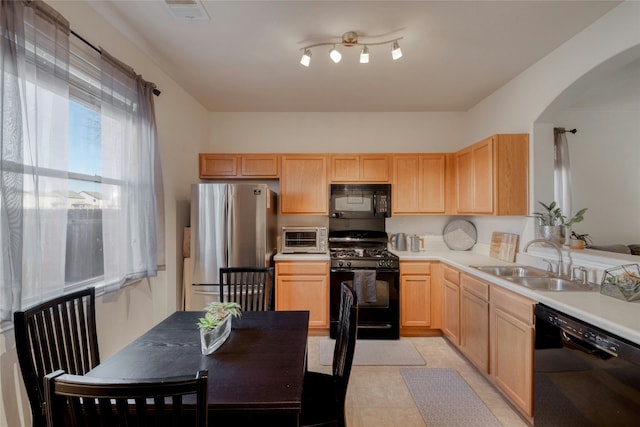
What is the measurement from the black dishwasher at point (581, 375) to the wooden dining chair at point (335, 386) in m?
1.20

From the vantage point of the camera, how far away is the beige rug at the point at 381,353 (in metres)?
2.68

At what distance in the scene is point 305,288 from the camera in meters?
3.18

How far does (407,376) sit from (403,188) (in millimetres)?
2074

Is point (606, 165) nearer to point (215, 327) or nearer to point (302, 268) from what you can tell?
point (302, 268)

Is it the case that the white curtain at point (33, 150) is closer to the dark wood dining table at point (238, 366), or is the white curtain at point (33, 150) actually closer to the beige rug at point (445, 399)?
the dark wood dining table at point (238, 366)

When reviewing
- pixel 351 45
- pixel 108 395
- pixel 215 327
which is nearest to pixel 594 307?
pixel 215 327

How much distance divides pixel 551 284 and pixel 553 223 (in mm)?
555

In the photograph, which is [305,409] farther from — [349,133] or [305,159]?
[349,133]

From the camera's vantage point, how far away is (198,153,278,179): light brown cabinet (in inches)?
139

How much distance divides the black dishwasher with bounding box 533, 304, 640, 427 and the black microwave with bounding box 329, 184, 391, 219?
1.96 meters

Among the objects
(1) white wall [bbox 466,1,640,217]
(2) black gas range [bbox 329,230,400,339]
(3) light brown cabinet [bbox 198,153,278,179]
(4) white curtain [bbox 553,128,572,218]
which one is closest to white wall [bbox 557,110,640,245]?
(4) white curtain [bbox 553,128,572,218]

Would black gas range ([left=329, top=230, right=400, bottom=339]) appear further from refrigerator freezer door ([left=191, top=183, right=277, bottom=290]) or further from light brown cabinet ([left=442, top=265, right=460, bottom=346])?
refrigerator freezer door ([left=191, top=183, right=277, bottom=290])

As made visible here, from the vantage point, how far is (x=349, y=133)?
3816mm

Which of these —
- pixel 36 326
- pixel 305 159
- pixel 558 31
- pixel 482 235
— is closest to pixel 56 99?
pixel 36 326
